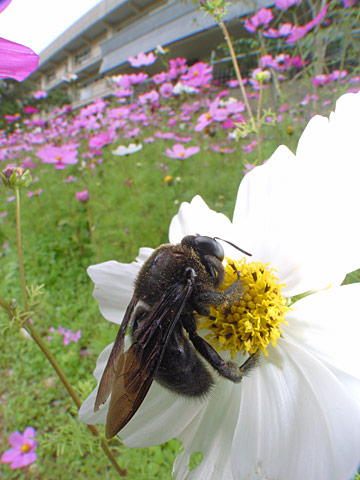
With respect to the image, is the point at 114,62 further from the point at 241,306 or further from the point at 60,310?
the point at 241,306

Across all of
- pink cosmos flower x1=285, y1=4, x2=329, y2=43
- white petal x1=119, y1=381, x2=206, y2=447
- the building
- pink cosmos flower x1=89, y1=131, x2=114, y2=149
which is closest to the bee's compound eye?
white petal x1=119, y1=381, x2=206, y2=447

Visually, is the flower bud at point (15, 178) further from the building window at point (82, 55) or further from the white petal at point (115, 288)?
the building window at point (82, 55)

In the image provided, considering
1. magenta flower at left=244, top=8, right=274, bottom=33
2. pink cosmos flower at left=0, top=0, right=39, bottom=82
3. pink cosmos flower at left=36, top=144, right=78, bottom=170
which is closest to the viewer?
pink cosmos flower at left=0, top=0, right=39, bottom=82

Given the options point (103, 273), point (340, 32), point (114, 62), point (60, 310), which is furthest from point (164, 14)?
point (103, 273)

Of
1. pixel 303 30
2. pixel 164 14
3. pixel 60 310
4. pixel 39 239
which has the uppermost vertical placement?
pixel 164 14

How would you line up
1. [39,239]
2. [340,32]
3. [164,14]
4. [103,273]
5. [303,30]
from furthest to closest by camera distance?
[164,14]
[39,239]
[340,32]
[303,30]
[103,273]

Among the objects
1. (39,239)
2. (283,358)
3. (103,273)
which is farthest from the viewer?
(39,239)

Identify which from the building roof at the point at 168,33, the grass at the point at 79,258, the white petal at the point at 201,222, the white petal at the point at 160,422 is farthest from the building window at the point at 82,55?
the white petal at the point at 160,422

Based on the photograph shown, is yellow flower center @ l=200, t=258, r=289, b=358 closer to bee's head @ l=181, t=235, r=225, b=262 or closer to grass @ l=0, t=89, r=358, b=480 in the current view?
bee's head @ l=181, t=235, r=225, b=262
